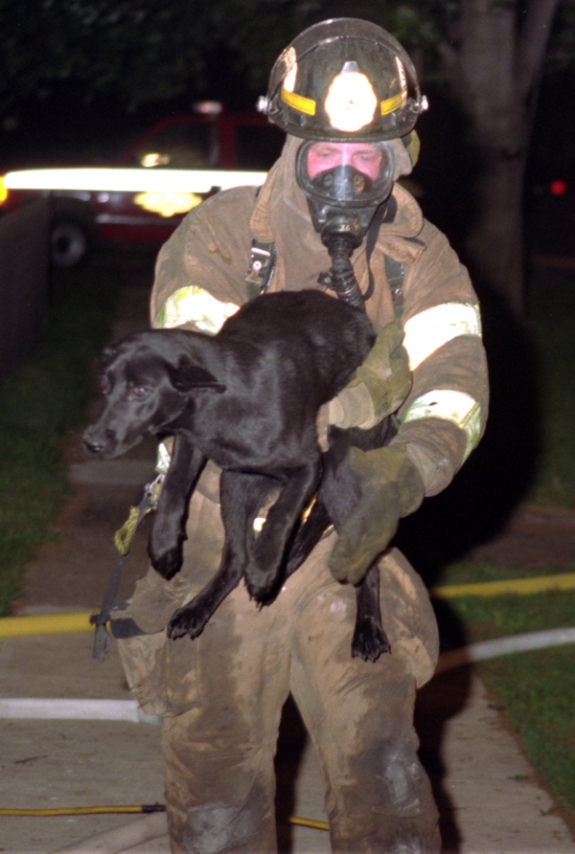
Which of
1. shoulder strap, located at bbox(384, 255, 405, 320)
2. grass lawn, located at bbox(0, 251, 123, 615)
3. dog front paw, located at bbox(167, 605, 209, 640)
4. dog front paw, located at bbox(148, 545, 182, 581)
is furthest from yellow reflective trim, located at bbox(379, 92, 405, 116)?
grass lawn, located at bbox(0, 251, 123, 615)

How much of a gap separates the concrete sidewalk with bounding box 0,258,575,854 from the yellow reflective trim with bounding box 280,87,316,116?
2455 mm

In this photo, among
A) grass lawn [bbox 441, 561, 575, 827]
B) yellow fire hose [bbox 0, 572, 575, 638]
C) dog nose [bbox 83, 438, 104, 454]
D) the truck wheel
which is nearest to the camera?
dog nose [bbox 83, 438, 104, 454]

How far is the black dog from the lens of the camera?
2908mm

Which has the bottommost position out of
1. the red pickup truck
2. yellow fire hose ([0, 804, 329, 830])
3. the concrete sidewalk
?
the red pickup truck

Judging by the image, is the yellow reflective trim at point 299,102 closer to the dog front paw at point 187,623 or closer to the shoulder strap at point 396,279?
the shoulder strap at point 396,279

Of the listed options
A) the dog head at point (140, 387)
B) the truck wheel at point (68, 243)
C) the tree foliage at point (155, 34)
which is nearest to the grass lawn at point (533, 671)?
the dog head at point (140, 387)

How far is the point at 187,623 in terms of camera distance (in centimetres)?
322

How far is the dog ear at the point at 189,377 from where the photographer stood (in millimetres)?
2914

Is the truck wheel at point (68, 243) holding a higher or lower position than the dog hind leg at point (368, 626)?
lower

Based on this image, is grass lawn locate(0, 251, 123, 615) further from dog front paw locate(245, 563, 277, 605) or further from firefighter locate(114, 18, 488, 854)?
dog front paw locate(245, 563, 277, 605)

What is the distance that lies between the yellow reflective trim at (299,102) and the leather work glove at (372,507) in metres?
1.00

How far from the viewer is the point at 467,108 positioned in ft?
37.8

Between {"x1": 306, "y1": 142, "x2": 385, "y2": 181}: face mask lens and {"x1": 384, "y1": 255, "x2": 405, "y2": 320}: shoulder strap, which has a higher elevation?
{"x1": 306, "y1": 142, "x2": 385, "y2": 181}: face mask lens

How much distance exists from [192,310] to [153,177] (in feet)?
49.3
